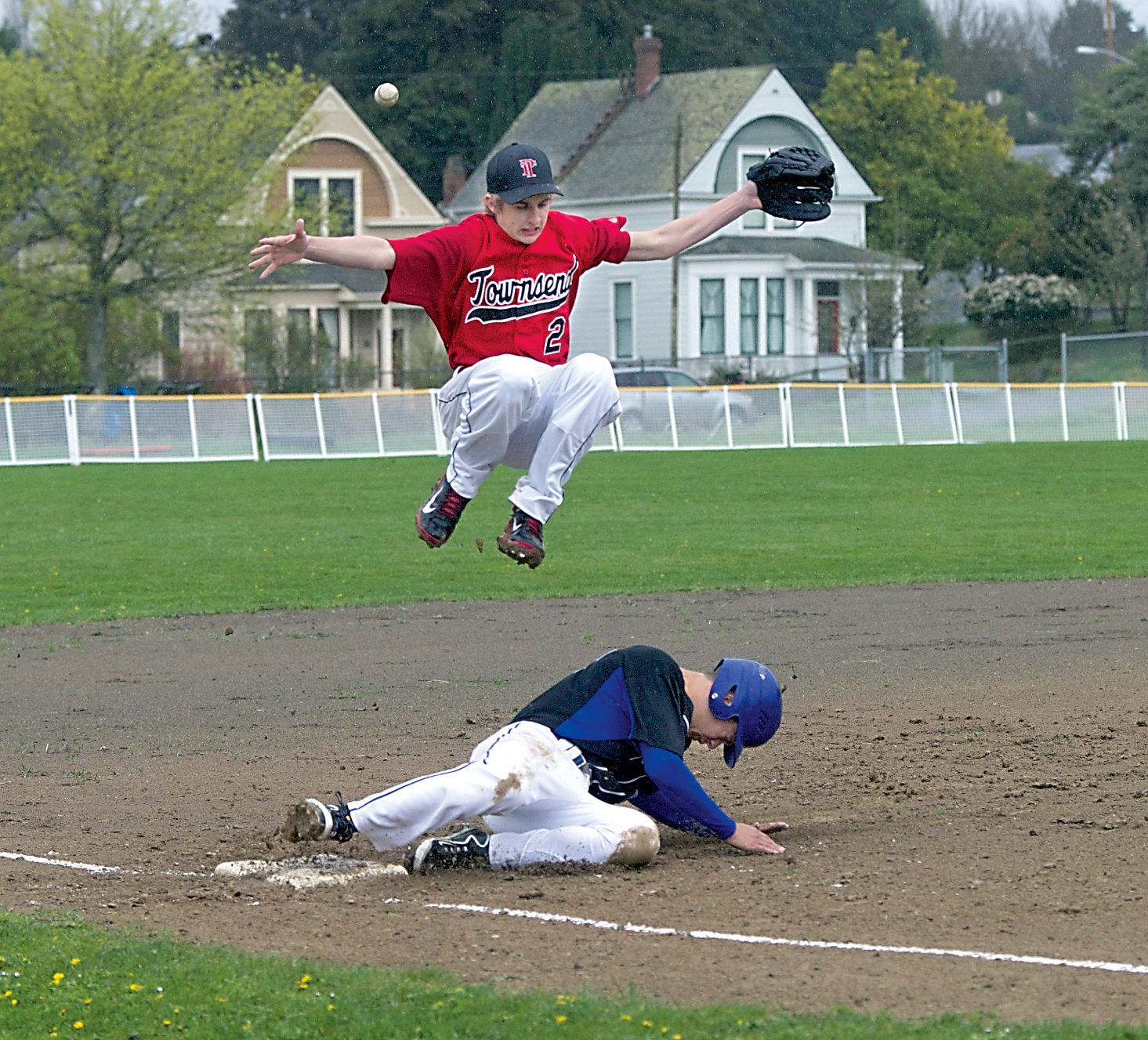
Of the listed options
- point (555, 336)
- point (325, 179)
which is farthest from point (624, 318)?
point (555, 336)

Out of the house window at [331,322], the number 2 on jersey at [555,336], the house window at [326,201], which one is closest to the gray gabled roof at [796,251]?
the house window at [326,201]

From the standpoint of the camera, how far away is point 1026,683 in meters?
11.1

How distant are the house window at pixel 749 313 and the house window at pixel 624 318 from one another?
11.2ft

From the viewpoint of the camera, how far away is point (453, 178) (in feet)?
182

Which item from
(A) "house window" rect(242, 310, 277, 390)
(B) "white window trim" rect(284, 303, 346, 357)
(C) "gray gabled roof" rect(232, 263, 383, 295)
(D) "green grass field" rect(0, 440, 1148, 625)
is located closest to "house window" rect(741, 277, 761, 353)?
(C) "gray gabled roof" rect(232, 263, 383, 295)

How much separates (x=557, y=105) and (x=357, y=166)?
25.1 feet

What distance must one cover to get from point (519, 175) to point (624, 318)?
4142 centimetres

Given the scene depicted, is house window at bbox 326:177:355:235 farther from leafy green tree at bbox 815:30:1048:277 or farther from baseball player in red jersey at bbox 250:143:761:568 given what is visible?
baseball player in red jersey at bbox 250:143:761:568

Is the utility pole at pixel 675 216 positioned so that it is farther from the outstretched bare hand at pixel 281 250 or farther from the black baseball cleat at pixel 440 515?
the outstretched bare hand at pixel 281 250

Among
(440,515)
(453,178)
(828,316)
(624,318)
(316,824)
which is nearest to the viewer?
(316,824)

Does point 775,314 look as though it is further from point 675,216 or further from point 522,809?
point 522,809

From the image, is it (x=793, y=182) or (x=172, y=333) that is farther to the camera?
(x=172, y=333)

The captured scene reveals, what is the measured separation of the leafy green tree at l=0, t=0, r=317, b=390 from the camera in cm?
3909

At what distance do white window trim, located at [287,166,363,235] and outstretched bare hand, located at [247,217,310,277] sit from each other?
37135 millimetres
